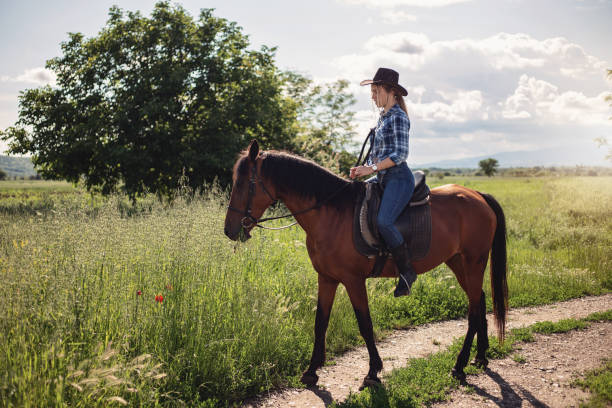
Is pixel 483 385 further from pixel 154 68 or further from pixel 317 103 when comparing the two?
pixel 317 103

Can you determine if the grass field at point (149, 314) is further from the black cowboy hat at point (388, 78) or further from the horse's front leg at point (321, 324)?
the black cowboy hat at point (388, 78)

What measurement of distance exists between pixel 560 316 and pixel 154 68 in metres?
17.4

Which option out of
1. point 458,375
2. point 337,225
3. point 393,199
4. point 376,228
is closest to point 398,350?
point 458,375

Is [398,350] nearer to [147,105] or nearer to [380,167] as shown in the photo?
[380,167]

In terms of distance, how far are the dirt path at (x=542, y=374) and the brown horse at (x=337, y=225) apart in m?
0.33

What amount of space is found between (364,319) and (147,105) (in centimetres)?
1506

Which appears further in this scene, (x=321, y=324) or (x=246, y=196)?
(x=321, y=324)

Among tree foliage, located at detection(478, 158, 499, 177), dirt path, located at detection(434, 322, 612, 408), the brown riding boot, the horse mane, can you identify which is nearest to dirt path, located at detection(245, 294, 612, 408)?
dirt path, located at detection(434, 322, 612, 408)

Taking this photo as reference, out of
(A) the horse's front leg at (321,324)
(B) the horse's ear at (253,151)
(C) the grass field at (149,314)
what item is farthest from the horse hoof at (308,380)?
(B) the horse's ear at (253,151)

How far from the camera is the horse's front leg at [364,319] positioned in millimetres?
4598

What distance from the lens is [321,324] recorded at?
4.91 metres

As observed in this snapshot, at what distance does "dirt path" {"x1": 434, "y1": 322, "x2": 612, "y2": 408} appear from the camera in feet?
14.4

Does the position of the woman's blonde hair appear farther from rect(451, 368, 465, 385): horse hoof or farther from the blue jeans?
rect(451, 368, 465, 385): horse hoof

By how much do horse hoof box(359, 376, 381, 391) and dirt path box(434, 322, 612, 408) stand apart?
2.47 ft
